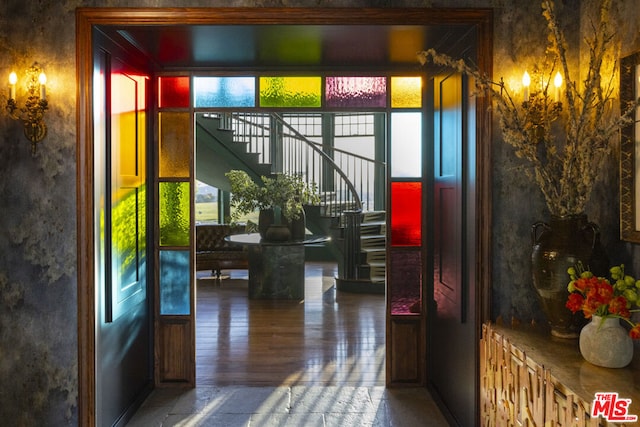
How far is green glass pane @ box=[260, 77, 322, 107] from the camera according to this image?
14.6 feet

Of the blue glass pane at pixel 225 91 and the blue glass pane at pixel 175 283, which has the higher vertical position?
the blue glass pane at pixel 225 91

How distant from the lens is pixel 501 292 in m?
3.06

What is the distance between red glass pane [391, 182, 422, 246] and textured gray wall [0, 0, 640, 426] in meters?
1.37

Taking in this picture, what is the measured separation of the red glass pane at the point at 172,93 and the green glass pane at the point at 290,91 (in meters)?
0.58

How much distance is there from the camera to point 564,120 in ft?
9.73

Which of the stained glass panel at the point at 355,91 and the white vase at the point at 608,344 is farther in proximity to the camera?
the stained glass panel at the point at 355,91

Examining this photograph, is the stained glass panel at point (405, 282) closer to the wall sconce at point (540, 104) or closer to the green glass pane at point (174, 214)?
the green glass pane at point (174, 214)

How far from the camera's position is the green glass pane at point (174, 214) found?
14.2ft

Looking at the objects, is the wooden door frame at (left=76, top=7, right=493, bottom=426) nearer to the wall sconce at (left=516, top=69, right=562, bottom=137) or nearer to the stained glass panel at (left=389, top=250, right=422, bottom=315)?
the wall sconce at (left=516, top=69, right=562, bottom=137)

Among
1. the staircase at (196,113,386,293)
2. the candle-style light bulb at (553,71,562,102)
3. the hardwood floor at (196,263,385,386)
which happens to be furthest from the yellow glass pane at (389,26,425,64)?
the staircase at (196,113,386,293)

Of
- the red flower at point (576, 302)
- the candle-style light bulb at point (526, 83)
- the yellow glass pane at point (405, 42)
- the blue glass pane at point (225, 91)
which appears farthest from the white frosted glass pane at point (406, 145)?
the red flower at point (576, 302)

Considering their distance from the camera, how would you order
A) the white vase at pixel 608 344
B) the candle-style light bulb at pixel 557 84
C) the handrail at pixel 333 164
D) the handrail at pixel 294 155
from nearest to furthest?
the white vase at pixel 608 344 → the candle-style light bulb at pixel 557 84 → the handrail at pixel 333 164 → the handrail at pixel 294 155

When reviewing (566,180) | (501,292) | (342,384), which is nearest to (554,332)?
(501,292)

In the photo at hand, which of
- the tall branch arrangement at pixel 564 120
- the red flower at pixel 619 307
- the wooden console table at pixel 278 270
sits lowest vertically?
the wooden console table at pixel 278 270
